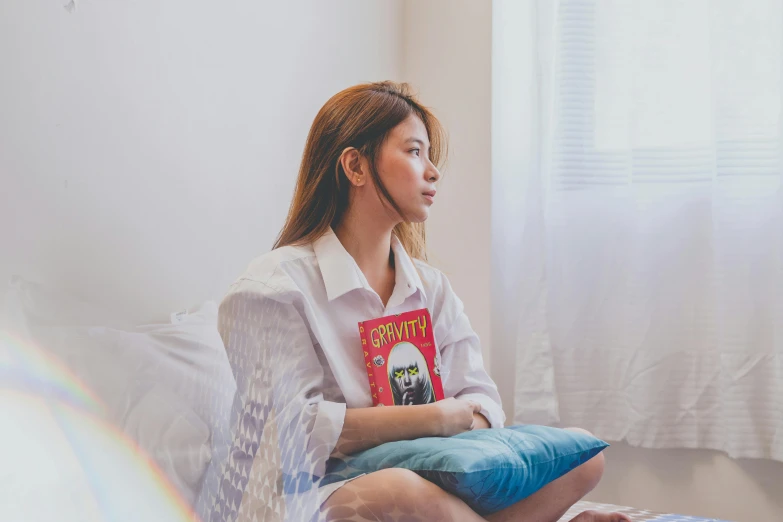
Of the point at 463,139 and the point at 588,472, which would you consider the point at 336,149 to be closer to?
the point at 588,472

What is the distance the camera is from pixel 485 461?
877 millimetres

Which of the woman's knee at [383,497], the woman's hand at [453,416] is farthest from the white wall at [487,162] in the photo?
the woman's knee at [383,497]

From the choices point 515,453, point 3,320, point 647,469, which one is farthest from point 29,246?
point 647,469

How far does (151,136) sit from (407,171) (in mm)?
433

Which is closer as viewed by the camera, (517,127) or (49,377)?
(49,377)

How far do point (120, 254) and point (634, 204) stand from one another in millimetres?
1166

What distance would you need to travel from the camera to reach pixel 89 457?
96 centimetres

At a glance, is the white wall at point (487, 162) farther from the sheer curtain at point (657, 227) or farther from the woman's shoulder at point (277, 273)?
the woman's shoulder at point (277, 273)

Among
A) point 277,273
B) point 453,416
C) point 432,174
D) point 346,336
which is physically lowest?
point 453,416

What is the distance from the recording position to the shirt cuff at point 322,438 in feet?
3.11

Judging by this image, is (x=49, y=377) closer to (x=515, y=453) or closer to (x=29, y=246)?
(x=29, y=246)

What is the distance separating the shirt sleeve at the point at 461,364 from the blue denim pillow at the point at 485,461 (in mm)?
174

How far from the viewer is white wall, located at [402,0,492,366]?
1.87 meters

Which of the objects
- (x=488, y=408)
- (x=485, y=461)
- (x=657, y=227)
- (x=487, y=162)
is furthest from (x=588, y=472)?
(x=487, y=162)
